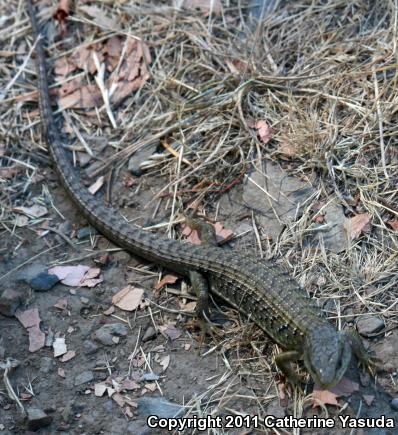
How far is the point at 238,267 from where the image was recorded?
20.0 feet

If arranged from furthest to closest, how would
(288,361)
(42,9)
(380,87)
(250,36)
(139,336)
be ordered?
(42,9) → (250,36) → (380,87) → (139,336) → (288,361)

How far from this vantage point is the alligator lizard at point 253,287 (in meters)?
5.28

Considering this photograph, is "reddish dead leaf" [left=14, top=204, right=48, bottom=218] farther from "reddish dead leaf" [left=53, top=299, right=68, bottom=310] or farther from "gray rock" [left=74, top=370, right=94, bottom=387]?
"gray rock" [left=74, top=370, right=94, bottom=387]

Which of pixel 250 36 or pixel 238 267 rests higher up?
pixel 250 36

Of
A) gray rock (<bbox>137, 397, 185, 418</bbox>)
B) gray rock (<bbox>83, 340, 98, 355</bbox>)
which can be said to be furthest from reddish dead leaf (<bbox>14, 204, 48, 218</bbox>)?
gray rock (<bbox>137, 397, 185, 418</bbox>)

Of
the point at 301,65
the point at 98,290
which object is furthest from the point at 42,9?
the point at 98,290

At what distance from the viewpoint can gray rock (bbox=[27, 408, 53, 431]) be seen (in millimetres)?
5297

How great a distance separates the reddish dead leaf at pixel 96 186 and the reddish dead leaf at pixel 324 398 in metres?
2.92

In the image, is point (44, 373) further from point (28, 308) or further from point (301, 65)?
point (301, 65)

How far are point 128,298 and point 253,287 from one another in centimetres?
108

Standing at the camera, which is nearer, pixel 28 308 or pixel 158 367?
pixel 158 367

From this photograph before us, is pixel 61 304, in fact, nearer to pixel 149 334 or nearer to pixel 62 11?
pixel 149 334

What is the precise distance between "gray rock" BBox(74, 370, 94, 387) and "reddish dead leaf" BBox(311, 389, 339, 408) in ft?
5.58

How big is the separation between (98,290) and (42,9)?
12.3ft
